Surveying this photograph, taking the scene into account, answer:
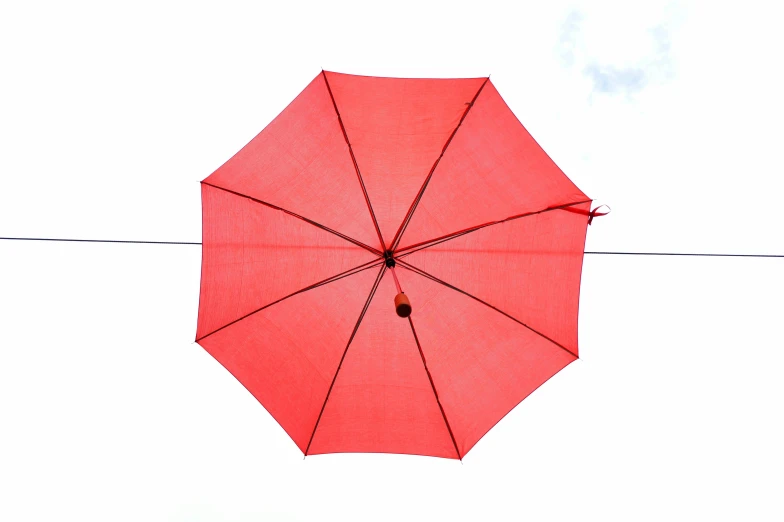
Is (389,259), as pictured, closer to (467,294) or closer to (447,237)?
(447,237)

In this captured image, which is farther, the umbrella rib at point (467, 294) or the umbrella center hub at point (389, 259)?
the umbrella rib at point (467, 294)

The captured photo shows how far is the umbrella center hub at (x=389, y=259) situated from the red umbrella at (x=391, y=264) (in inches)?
0.4

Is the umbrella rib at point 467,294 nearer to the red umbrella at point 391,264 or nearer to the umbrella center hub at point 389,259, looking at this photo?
the red umbrella at point 391,264

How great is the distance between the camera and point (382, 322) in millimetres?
4102

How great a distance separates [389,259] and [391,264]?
0.15 ft

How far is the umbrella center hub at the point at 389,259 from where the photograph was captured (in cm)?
388

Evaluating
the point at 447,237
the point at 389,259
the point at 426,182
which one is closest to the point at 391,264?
the point at 389,259

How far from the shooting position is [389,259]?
390cm

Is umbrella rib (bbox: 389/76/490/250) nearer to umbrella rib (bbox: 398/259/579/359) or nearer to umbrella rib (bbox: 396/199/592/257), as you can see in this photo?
umbrella rib (bbox: 396/199/592/257)

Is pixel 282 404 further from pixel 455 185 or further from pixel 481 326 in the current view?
pixel 455 185

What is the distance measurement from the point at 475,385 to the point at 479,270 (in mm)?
996

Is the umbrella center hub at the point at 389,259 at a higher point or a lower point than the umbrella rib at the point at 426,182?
lower

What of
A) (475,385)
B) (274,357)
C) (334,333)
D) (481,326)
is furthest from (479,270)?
(274,357)

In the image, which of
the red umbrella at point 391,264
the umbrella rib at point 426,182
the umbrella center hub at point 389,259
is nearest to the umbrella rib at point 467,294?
the red umbrella at point 391,264
